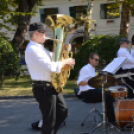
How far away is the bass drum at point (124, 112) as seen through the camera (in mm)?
5273

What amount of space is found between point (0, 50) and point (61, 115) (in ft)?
27.5

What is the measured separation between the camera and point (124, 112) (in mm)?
5297

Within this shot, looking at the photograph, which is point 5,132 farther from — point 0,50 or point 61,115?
point 0,50

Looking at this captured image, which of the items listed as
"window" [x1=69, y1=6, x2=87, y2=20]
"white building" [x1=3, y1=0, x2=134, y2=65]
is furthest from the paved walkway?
"window" [x1=69, y1=6, x2=87, y2=20]

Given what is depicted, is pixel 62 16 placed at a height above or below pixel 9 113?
above

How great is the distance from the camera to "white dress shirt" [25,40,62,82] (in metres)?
3.57

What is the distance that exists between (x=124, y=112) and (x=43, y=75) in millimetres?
2239

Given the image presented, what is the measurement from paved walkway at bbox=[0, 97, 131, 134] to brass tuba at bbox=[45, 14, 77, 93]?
2086mm

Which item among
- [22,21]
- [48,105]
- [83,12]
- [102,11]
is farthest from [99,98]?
[83,12]

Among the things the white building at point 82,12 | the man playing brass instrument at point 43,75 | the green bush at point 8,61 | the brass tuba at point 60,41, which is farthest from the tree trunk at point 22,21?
the man playing brass instrument at point 43,75

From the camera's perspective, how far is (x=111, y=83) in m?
4.70

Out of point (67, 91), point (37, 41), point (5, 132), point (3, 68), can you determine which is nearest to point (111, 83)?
point (37, 41)

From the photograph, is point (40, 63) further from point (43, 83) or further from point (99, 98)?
point (99, 98)

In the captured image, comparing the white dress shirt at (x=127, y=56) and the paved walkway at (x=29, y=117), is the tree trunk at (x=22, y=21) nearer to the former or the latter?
the paved walkway at (x=29, y=117)
